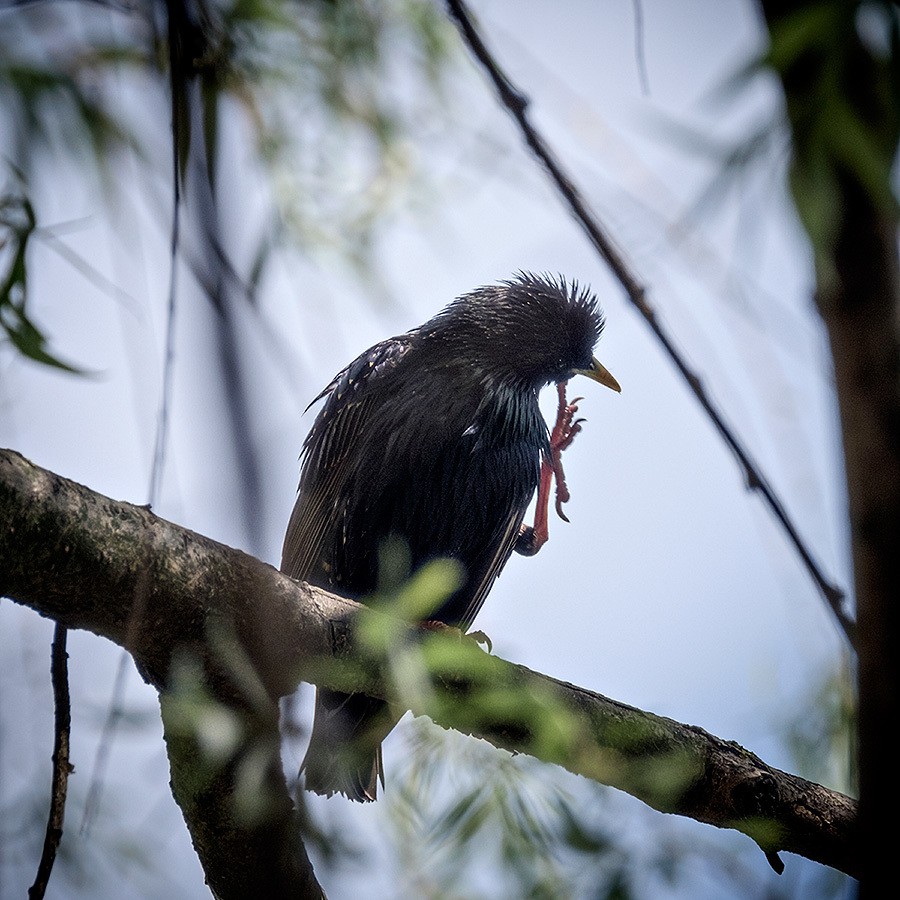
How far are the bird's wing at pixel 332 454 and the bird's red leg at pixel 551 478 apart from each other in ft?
2.06

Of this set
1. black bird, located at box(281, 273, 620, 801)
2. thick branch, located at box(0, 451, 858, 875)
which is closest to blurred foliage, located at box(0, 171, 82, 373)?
thick branch, located at box(0, 451, 858, 875)

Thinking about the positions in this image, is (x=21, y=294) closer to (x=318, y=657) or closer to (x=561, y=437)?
(x=318, y=657)

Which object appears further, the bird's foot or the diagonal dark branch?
the bird's foot

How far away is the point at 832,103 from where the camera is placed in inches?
54.3

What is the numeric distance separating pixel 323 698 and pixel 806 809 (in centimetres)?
155

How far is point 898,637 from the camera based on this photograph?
1.00 metres

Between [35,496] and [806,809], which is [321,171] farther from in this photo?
[806,809]

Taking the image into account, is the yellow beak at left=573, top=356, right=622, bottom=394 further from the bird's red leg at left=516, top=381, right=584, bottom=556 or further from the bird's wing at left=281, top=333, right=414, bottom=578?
the bird's wing at left=281, top=333, right=414, bottom=578

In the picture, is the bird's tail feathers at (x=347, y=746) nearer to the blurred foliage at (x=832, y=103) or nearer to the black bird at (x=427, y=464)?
the black bird at (x=427, y=464)

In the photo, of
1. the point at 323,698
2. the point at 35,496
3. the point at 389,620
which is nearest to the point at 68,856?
the point at 323,698

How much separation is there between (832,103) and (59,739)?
1.81m

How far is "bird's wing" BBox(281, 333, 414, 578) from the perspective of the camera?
3.44m

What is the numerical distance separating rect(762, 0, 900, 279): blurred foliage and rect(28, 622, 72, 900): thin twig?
158 cm

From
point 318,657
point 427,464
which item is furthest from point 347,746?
point 318,657
